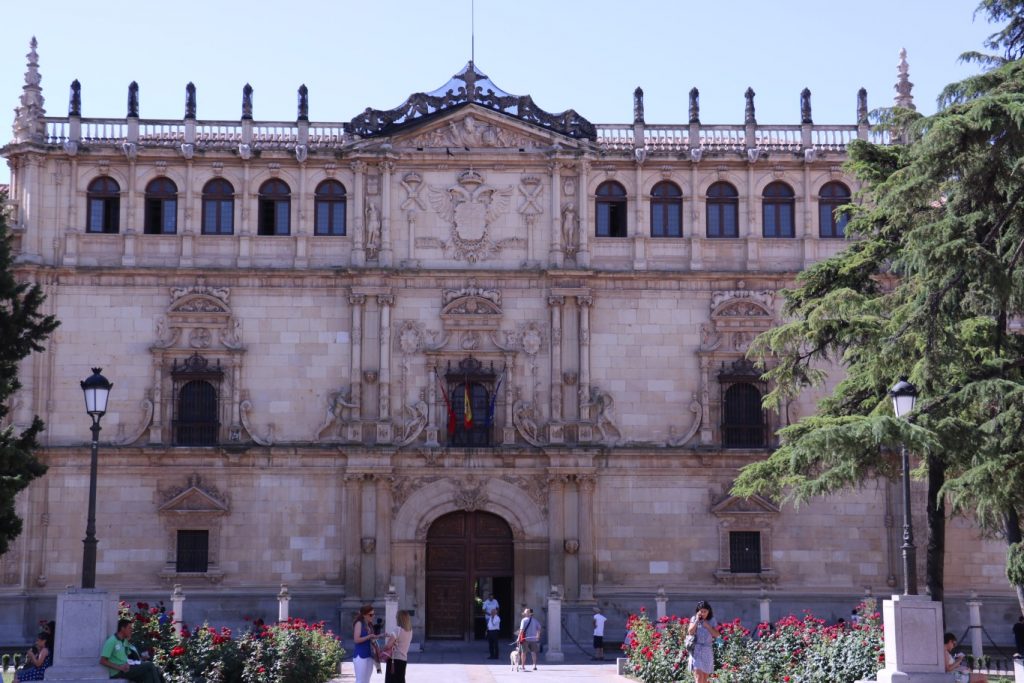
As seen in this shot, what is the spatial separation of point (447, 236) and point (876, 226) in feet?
47.5

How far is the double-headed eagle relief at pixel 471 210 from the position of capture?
43125 mm

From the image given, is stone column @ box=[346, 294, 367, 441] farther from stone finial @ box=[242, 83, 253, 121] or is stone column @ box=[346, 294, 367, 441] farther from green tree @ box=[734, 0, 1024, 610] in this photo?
green tree @ box=[734, 0, 1024, 610]

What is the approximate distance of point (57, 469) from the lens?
41469 millimetres

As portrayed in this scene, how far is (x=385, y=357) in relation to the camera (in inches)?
1667

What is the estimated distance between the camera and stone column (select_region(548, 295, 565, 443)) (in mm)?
42244

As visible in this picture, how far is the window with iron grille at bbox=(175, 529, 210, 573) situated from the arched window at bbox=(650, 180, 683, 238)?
634 inches

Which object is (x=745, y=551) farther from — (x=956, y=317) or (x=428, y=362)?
(x=956, y=317)

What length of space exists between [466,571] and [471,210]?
1066 cm

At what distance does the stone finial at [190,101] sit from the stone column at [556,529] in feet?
50.1

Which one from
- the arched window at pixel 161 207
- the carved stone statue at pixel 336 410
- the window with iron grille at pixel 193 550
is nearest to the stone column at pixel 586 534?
the carved stone statue at pixel 336 410

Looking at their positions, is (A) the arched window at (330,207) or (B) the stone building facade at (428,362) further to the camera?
(A) the arched window at (330,207)

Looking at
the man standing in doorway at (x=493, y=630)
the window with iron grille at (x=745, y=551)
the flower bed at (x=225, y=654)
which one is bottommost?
the man standing in doorway at (x=493, y=630)

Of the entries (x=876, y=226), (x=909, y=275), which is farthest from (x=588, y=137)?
(x=909, y=275)

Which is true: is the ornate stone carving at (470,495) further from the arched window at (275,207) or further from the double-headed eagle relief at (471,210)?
the arched window at (275,207)
